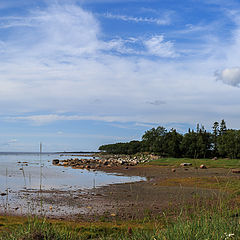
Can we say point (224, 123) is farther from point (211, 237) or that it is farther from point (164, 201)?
point (211, 237)

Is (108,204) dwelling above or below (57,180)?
above

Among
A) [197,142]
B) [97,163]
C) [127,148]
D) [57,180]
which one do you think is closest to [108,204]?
[57,180]

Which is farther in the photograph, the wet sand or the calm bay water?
the calm bay water

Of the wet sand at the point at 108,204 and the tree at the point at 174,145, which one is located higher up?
the tree at the point at 174,145

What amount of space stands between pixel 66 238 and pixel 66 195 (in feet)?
48.5

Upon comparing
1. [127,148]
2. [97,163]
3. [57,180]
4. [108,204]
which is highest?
[127,148]

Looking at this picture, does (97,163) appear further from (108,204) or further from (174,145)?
(108,204)

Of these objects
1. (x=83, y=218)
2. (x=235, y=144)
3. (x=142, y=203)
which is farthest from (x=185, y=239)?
(x=235, y=144)

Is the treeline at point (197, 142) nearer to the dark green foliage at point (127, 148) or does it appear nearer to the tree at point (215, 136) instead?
the tree at point (215, 136)

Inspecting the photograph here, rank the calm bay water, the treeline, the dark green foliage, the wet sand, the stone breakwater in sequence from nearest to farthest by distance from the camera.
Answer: the wet sand, the calm bay water, the stone breakwater, the treeline, the dark green foliage

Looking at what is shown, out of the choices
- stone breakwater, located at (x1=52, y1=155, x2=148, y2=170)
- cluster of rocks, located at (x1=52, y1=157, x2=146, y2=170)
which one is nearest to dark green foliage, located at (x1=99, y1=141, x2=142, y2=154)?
stone breakwater, located at (x1=52, y1=155, x2=148, y2=170)

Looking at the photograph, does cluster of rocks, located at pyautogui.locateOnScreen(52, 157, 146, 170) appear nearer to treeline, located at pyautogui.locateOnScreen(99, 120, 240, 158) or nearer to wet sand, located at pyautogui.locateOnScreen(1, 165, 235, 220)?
treeline, located at pyautogui.locateOnScreen(99, 120, 240, 158)

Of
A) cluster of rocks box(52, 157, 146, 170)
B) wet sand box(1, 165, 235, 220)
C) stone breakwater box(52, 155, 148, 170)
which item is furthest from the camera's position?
stone breakwater box(52, 155, 148, 170)

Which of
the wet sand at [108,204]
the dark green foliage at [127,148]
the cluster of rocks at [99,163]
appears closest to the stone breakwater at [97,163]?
the cluster of rocks at [99,163]
